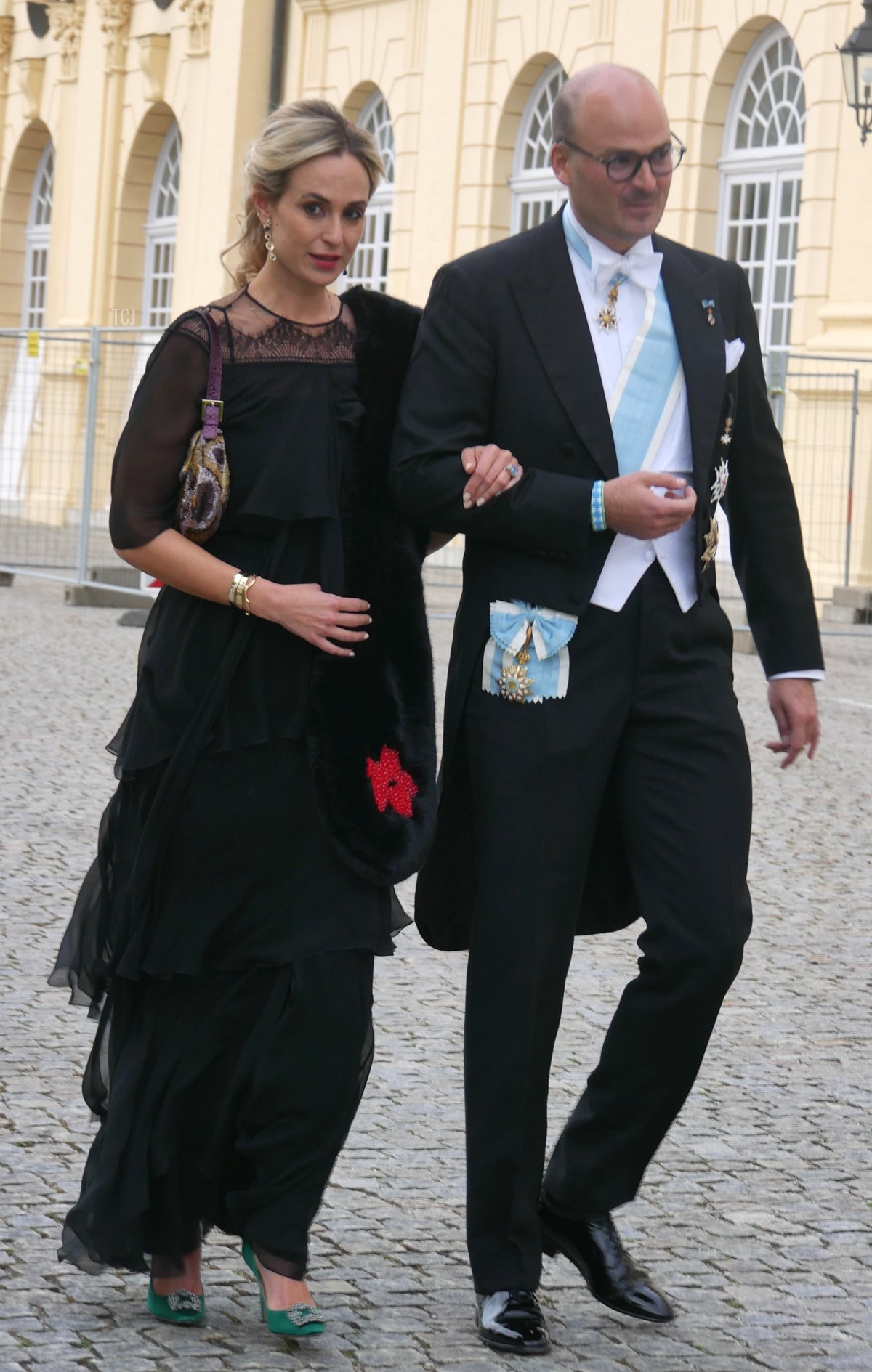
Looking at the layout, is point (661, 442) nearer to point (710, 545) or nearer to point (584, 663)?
point (710, 545)

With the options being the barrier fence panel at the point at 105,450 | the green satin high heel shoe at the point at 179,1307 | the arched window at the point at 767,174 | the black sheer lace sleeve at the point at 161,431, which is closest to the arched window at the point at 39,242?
the arched window at the point at 767,174

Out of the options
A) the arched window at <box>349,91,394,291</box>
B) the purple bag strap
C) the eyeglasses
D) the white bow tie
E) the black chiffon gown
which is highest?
the arched window at <box>349,91,394,291</box>

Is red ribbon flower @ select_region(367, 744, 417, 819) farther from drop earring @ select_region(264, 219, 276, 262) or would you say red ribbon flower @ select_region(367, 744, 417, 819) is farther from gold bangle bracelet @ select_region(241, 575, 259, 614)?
drop earring @ select_region(264, 219, 276, 262)

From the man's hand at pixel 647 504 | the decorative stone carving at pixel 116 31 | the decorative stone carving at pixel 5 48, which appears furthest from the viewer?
the decorative stone carving at pixel 5 48

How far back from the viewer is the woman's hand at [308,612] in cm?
334

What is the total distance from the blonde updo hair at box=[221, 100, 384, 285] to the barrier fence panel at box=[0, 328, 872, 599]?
12464 mm

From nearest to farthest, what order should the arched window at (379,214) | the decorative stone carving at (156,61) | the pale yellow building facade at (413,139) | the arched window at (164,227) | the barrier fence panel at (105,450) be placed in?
the barrier fence panel at (105,450) < the pale yellow building facade at (413,139) < the arched window at (379,214) < the decorative stone carving at (156,61) < the arched window at (164,227)

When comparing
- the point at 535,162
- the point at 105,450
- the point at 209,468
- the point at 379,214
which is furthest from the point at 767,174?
the point at 209,468

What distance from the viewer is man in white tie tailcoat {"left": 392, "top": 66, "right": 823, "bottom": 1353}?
333 cm

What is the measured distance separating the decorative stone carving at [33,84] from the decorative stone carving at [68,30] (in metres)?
0.96

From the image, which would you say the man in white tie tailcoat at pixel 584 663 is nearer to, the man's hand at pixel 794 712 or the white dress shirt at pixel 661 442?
the white dress shirt at pixel 661 442

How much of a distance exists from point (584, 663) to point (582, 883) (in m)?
0.34

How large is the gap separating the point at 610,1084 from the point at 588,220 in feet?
4.26

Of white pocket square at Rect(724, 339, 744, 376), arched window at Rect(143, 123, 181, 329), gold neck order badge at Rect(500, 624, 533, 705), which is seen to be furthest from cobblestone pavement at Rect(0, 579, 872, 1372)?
arched window at Rect(143, 123, 181, 329)
